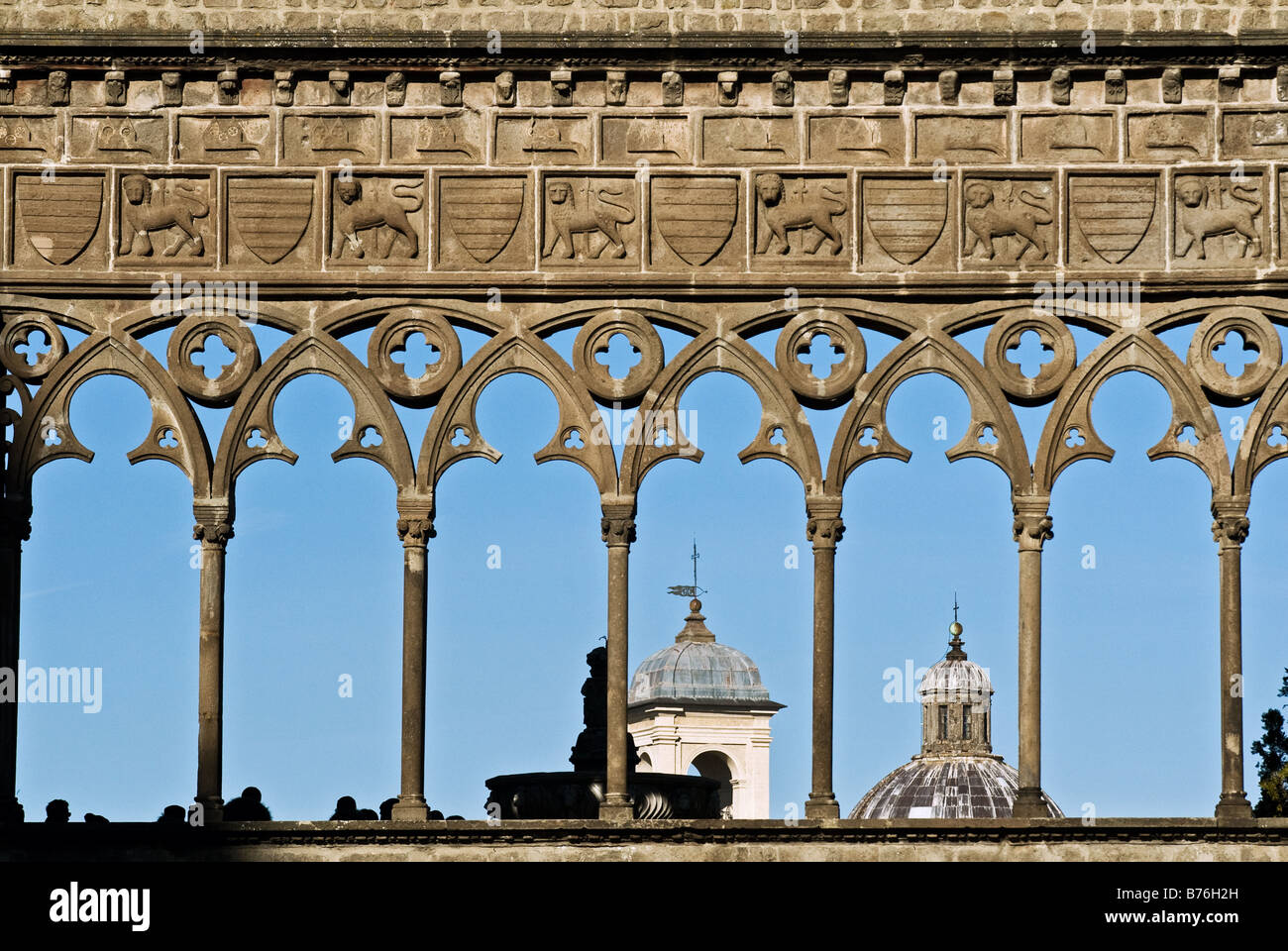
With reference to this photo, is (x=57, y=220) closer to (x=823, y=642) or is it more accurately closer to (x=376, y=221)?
(x=376, y=221)

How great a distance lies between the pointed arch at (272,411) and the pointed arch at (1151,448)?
170 inches

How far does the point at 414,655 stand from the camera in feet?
69.7

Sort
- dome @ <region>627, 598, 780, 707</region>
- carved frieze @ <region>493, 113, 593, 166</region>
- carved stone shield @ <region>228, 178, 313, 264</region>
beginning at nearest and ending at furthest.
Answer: carved stone shield @ <region>228, 178, 313, 264</region> → carved frieze @ <region>493, 113, 593, 166</region> → dome @ <region>627, 598, 780, 707</region>

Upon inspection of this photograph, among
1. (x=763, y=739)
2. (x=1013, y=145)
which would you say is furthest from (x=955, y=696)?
(x=1013, y=145)

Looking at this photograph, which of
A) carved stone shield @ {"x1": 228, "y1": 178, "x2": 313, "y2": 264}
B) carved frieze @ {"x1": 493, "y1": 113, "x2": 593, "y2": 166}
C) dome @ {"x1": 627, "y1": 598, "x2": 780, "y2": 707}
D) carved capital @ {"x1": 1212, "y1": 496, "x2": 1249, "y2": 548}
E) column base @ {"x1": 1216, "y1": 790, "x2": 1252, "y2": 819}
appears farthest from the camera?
dome @ {"x1": 627, "y1": 598, "x2": 780, "y2": 707}

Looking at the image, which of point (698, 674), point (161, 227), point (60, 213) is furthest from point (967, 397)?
point (698, 674)

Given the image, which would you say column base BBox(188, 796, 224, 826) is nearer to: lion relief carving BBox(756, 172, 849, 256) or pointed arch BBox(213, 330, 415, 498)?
pointed arch BBox(213, 330, 415, 498)

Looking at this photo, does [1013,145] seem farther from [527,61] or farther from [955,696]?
[955,696]

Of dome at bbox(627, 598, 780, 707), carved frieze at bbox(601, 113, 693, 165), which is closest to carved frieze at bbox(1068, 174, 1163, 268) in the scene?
carved frieze at bbox(601, 113, 693, 165)

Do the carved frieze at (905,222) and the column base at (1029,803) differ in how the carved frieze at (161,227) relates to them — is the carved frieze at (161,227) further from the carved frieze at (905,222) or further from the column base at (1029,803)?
the column base at (1029,803)

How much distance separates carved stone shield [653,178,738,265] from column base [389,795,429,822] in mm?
4081

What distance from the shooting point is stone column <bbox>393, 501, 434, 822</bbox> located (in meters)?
21.0
